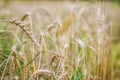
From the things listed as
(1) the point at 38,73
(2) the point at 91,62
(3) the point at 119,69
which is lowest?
(3) the point at 119,69

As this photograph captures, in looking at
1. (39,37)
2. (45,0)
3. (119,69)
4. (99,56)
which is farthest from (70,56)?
(45,0)

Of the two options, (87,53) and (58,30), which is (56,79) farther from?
(87,53)

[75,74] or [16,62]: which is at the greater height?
[16,62]

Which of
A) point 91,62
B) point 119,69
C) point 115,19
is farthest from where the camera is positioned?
point 115,19

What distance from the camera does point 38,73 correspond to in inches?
84.4

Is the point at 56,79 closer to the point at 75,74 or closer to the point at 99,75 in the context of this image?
the point at 75,74

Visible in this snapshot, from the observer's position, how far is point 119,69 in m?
4.23

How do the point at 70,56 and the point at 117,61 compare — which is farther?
the point at 117,61

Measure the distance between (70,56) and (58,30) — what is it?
0.25m

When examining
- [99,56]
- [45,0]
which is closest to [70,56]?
[99,56]

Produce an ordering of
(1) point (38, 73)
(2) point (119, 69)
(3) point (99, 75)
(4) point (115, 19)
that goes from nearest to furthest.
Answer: (1) point (38, 73) < (3) point (99, 75) < (2) point (119, 69) < (4) point (115, 19)

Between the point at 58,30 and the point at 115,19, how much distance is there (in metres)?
3.57

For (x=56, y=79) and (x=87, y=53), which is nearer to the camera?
(x=56, y=79)

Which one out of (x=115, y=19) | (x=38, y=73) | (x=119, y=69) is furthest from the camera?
(x=115, y=19)
